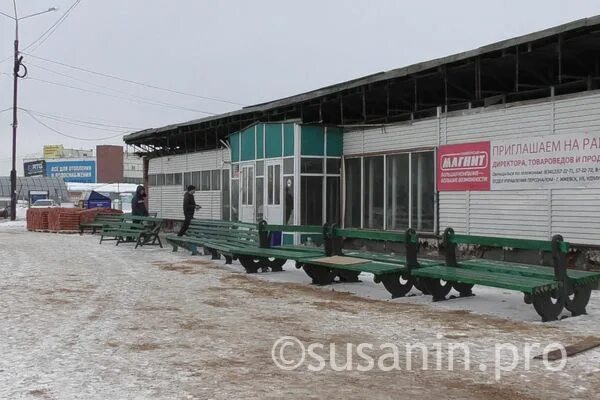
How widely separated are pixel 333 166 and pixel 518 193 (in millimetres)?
6759

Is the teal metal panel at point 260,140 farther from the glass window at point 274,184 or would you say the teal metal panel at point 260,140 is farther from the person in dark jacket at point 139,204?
the person in dark jacket at point 139,204

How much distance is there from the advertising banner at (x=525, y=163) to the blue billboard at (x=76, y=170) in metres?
99.4

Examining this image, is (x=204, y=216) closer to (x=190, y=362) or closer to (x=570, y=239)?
(x=570, y=239)

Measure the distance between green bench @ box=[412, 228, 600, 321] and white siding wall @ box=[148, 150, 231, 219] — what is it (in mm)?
16428

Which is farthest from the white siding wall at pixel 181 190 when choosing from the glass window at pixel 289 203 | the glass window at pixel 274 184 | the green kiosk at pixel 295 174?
the glass window at pixel 289 203

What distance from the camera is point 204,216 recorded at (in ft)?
88.2

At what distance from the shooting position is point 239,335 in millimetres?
7273

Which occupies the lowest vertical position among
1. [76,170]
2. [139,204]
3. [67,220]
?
[67,220]

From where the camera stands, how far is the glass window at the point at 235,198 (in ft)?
70.4

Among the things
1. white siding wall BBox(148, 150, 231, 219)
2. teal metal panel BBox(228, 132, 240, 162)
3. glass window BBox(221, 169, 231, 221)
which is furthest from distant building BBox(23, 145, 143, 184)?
teal metal panel BBox(228, 132, 240, 162)

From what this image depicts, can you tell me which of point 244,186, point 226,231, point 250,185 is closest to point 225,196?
point 244,186

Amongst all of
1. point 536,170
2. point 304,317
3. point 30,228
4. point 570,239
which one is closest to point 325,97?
point 536,170

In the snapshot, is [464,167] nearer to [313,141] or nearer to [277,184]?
[313,141]

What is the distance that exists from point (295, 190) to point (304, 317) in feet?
34.5
